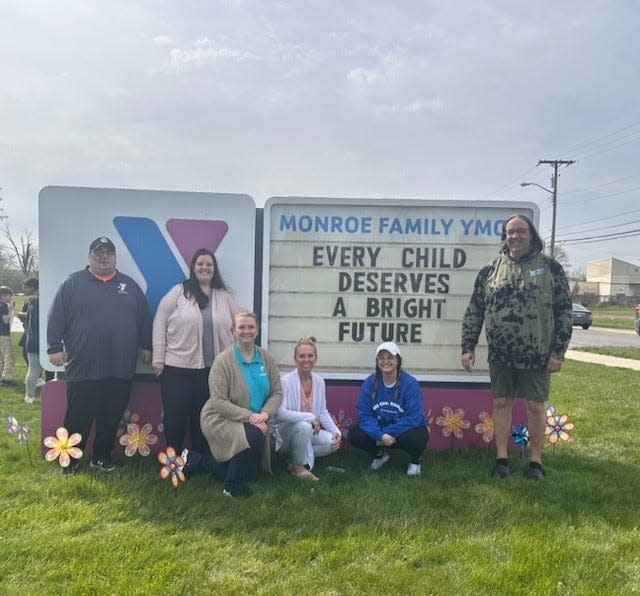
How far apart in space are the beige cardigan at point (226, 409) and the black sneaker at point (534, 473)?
2.11 meters

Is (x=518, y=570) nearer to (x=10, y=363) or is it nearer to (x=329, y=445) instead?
(x=329, y=445)

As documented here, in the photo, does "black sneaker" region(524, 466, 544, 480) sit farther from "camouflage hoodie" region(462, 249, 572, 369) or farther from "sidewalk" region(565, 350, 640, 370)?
"sidewalk" region(565, 350, 640, 370)

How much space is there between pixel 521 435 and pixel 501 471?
0.54 metres

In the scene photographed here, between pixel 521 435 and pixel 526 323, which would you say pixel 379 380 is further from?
pixel 521 435

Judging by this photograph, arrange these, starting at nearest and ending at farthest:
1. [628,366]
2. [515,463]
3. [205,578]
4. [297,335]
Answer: [205,578] → [515,463] → [297,335] → [628,366]

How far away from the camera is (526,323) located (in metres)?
4.13

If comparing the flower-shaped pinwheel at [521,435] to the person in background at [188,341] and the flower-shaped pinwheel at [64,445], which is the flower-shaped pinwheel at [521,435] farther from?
the flower-shaped pinwheel at [64,445]

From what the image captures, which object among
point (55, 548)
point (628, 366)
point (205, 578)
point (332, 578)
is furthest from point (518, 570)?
point (628, 366)

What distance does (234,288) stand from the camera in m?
4.93

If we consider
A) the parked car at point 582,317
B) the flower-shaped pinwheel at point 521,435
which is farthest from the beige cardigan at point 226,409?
the parked car at point 582,317

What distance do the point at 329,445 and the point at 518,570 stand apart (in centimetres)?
175

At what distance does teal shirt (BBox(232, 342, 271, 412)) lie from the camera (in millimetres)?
4090

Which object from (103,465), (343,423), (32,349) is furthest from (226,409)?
(32,349)

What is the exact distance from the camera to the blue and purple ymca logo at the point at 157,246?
4879 mm
